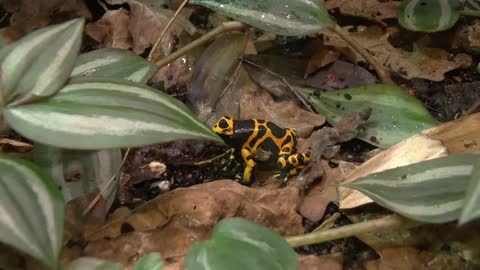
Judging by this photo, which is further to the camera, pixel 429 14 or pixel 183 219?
pixel 429 14

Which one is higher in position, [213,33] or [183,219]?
[213,33]

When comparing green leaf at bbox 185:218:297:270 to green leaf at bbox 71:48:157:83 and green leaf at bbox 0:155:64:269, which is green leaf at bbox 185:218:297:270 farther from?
green leaf at bbox 71:48:157:83

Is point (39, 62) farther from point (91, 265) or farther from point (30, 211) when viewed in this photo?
point (91, 265)

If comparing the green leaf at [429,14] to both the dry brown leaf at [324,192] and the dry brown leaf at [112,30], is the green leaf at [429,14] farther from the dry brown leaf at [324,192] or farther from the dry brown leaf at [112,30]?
the dry brown leaf at [112,30]

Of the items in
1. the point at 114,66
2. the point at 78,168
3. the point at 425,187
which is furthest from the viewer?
the point at 114,66

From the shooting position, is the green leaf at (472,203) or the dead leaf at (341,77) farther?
the dead leaf at (341,77)

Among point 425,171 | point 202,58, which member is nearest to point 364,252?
point 425,171

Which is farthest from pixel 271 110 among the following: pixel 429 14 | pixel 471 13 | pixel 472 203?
pixel 472 203

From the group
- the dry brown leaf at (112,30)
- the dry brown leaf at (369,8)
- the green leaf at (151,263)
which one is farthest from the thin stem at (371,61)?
the green leaf at (151,263)
